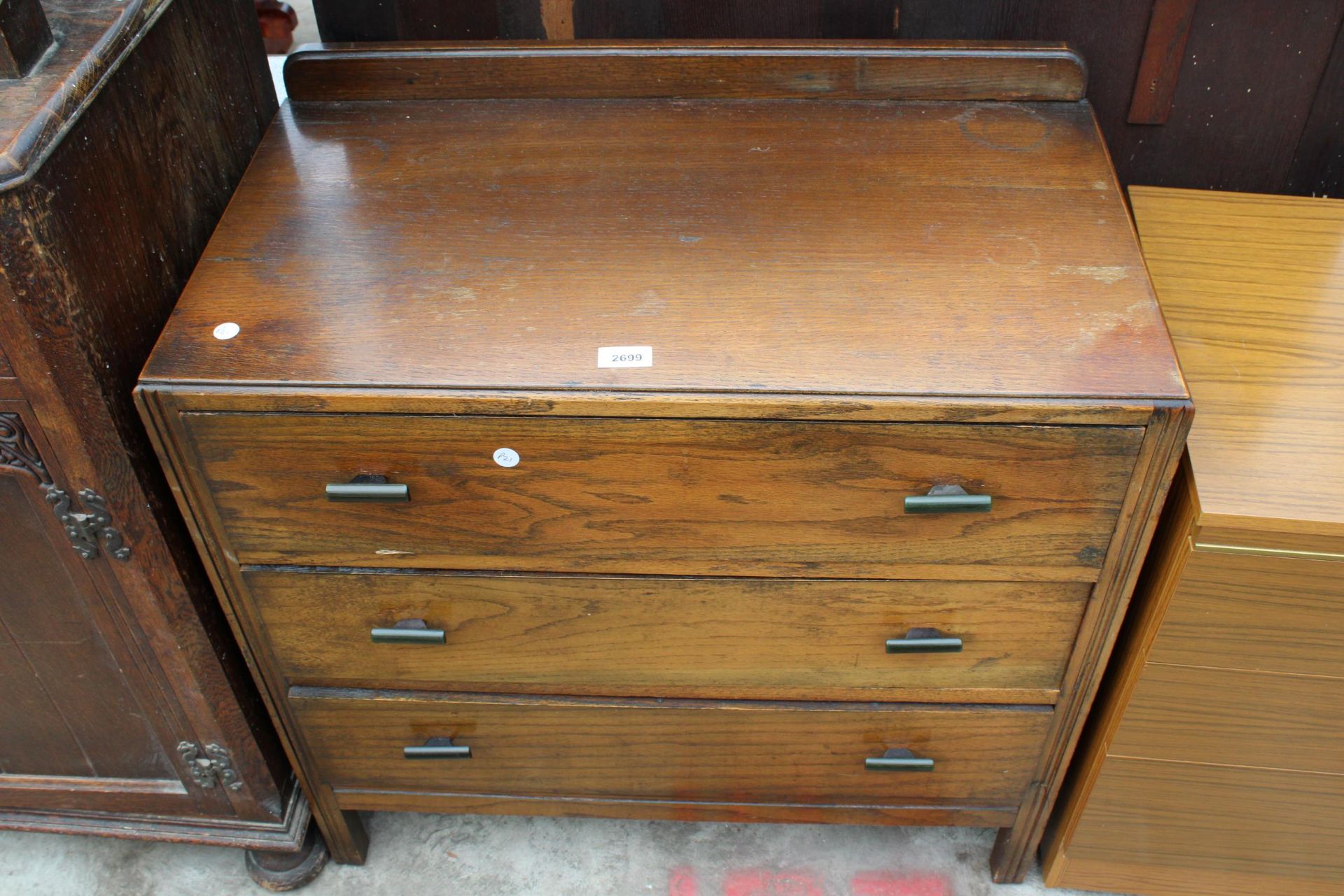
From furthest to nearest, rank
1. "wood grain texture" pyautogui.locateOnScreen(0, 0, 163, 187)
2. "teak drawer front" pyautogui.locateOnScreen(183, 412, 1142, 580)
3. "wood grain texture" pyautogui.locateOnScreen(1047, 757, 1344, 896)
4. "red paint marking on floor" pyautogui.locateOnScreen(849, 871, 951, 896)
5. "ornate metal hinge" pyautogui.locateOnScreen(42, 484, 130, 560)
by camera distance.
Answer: "red paint marking on floor" pyautogui.locateOnScreen(849, 871, 951, 896)
"wood grain texture" pyautogui.locateOnScreen(1047, 757, 1344, 896)
"ornate metal hinge" pyautogui.locateOnScreen(42, 484, 130, 560)
"teak drawer front" pyautogui.locateOnScreen(183, 412, 1142, 580)
"wood grain texture" pyautogui.locateOnScreen(0, 0, 163, 187)

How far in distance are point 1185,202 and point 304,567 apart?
3.76 feet

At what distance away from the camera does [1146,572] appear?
3.77 ft

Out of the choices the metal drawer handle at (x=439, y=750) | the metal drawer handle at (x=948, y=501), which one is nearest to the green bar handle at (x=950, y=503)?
the metal drawer handle at (x=948, y=501)

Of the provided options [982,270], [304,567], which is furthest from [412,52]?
[982,270]

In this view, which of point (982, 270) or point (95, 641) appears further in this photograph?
point (95, 641)

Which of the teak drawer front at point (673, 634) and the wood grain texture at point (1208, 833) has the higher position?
the teak drawer front at point (673, 634)

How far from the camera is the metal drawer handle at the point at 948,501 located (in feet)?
3.26

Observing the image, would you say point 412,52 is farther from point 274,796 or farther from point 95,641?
point 274,796

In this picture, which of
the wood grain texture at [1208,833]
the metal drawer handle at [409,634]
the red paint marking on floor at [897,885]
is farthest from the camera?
the red paint marking on floor at [897,885]

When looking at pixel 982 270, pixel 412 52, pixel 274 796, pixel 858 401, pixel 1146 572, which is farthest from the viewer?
pixel 274 796

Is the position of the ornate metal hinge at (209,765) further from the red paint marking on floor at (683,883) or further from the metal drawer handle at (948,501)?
the metal drawer handle at (948,501)

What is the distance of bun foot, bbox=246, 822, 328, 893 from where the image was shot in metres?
1.51

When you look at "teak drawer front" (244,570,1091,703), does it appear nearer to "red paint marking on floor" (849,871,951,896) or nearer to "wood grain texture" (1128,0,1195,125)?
"red paint marking on floor" (849,871,951,896)

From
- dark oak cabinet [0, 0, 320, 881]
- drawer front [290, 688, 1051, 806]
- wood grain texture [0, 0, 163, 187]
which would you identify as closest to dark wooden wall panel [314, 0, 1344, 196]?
dark oak cabinet [0, 0, 320, 881]
